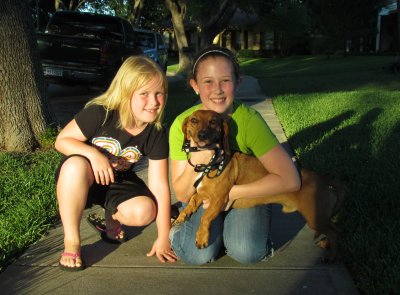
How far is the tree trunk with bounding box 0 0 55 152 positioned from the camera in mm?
6141

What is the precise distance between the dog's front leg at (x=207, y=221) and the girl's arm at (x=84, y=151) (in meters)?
0.67

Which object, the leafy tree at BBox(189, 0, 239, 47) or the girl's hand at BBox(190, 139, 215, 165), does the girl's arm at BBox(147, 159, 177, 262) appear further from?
the leafy tree at BBox(189, 0, 239, 47)

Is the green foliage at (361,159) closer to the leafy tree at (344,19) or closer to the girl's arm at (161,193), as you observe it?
the girl's arm at (161,193)

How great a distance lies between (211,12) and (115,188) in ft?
79.4

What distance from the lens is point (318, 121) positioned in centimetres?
821

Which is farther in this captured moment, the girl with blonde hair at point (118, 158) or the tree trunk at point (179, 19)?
the tree trunk at point (179, 19)

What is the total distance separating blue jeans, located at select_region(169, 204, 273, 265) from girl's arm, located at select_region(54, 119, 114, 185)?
0.63 meters

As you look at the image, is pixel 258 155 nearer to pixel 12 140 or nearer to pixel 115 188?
pixel 115 188

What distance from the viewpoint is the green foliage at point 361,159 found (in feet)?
10.3

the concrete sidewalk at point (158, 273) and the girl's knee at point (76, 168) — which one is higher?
the girl's knee at point (76, 168)

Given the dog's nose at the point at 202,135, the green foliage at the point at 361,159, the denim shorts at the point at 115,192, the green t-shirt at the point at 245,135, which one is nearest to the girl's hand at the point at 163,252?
the denim shorts at the point at 115,192

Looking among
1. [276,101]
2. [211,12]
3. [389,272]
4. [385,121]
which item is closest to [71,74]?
[276,101]

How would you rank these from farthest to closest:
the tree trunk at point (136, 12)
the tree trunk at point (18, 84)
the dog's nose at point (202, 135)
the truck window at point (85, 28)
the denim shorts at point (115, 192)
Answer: the tree trunk at point (136, 12), the truck window at point (85, 28), the tree trunk at point (18, 84), the denim shorts at point (115, 192), the dog's nose at point (202, 135)

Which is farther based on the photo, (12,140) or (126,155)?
(12,140)
